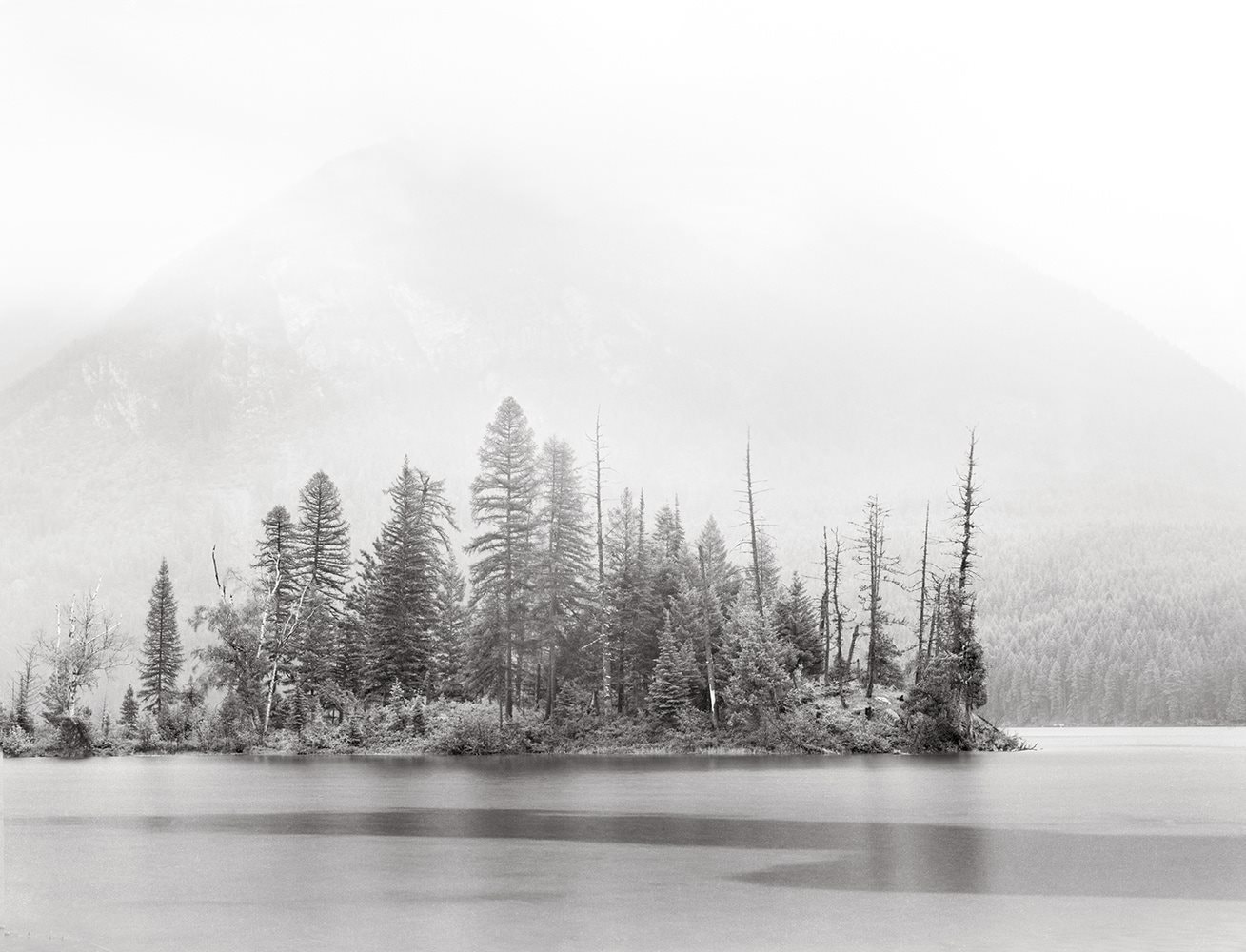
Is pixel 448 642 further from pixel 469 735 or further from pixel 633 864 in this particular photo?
pixel 633 864

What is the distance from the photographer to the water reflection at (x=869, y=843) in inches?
869

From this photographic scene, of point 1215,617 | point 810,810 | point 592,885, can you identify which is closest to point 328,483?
point 810,810

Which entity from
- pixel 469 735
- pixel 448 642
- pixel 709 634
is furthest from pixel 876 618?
pixel 448 642

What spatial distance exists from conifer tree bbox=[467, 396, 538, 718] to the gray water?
24703 mm

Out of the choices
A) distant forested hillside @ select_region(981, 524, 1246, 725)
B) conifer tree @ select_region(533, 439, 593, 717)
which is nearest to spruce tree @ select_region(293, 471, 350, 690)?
conifer tree @ select_region(533, 439, 593, 717)

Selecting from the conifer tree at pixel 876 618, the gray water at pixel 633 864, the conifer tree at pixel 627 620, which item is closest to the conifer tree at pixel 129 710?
the conifer tree at pixel 627 620

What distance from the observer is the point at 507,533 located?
245ft

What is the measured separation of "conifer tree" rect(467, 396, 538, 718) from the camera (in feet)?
239

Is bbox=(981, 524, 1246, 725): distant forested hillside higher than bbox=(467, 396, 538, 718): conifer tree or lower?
lower

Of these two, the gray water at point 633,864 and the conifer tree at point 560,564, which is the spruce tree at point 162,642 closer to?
the conifer tree at point 560,564

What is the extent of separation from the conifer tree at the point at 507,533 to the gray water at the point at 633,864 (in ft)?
81.0

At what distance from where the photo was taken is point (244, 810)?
123 ft

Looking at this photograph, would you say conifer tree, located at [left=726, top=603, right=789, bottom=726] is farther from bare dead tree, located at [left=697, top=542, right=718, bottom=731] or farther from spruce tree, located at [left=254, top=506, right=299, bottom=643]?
spruce tree, located at [left=254, top=506, right=299, bottom=643]

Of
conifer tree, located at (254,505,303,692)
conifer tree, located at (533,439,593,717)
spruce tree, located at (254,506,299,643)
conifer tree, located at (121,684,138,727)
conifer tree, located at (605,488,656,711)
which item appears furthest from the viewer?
conifer tree, located at (121,684,138,727)
